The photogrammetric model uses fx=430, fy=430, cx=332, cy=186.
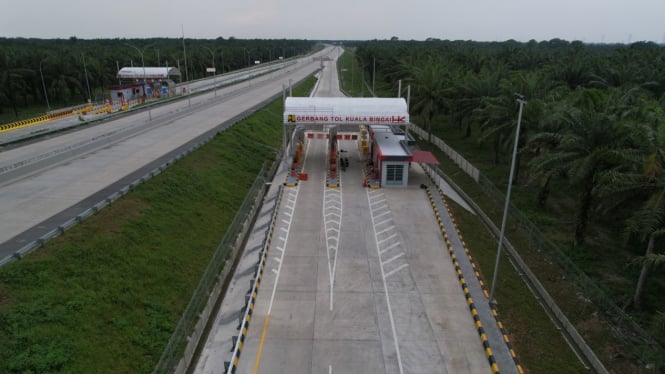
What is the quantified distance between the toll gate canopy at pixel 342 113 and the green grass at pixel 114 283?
11.9 meters

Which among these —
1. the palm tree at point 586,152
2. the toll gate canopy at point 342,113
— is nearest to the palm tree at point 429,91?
the toll gate canopy at point 342,113

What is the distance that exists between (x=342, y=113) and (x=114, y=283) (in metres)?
24.5

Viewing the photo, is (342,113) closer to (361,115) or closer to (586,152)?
(361,115)

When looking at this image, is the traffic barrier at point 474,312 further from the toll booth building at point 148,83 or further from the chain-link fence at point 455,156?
the toll booth building at point 148,83

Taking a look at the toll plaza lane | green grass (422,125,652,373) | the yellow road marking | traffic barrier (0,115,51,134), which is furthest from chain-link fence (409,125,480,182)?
traffic barrier (0,115,51,134)

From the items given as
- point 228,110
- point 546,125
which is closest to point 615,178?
point 546,125

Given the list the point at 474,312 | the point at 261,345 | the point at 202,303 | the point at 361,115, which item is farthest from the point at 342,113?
the point at 261,345

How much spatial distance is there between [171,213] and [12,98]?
53449mm

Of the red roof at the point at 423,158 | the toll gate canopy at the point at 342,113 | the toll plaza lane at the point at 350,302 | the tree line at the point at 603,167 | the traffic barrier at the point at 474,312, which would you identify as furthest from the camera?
the toll gate canopy at the point at 342,113

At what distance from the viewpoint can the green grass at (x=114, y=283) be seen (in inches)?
574

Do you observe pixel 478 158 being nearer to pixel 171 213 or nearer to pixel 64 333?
pixel 171 213

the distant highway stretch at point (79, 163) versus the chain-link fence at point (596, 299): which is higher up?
the distant highway stretch at point (79, 163)

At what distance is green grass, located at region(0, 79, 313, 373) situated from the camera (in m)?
14.6

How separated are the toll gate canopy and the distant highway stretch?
419 inches
